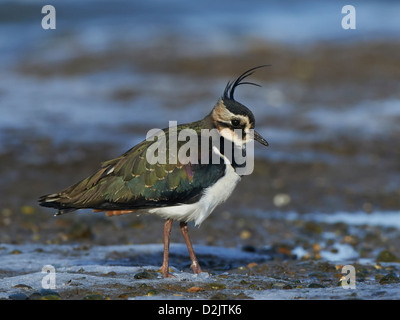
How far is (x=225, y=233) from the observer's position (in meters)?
8.67

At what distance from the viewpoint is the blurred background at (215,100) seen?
8.78 m

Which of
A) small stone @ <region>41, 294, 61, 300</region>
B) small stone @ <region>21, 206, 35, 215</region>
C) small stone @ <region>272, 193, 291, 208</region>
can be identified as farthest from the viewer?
small stone @ <region>272, 193, 291, 208</region>

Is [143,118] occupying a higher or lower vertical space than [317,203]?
higher

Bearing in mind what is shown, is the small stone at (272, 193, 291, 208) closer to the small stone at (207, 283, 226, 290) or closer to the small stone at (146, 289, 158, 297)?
the small stone at (207, 283, 226, 290)

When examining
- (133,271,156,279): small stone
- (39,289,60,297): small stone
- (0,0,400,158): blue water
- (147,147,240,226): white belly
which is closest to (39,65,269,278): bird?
(147,147,240,226): white belly

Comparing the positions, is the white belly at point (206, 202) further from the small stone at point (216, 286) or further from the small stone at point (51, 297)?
the small stone at point (51, 297)

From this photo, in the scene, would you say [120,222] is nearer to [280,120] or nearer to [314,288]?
[314,288]

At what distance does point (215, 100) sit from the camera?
1527 centimetres

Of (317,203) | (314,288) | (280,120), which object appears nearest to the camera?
(314,288)

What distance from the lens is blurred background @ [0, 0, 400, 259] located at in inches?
346

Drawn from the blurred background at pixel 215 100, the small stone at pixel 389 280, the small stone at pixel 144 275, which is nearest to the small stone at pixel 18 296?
the small stone at pixel 144 275

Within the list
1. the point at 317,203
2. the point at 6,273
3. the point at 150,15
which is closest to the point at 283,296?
the point at 6,273

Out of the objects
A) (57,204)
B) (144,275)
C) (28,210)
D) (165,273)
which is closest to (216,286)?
(165,273)
